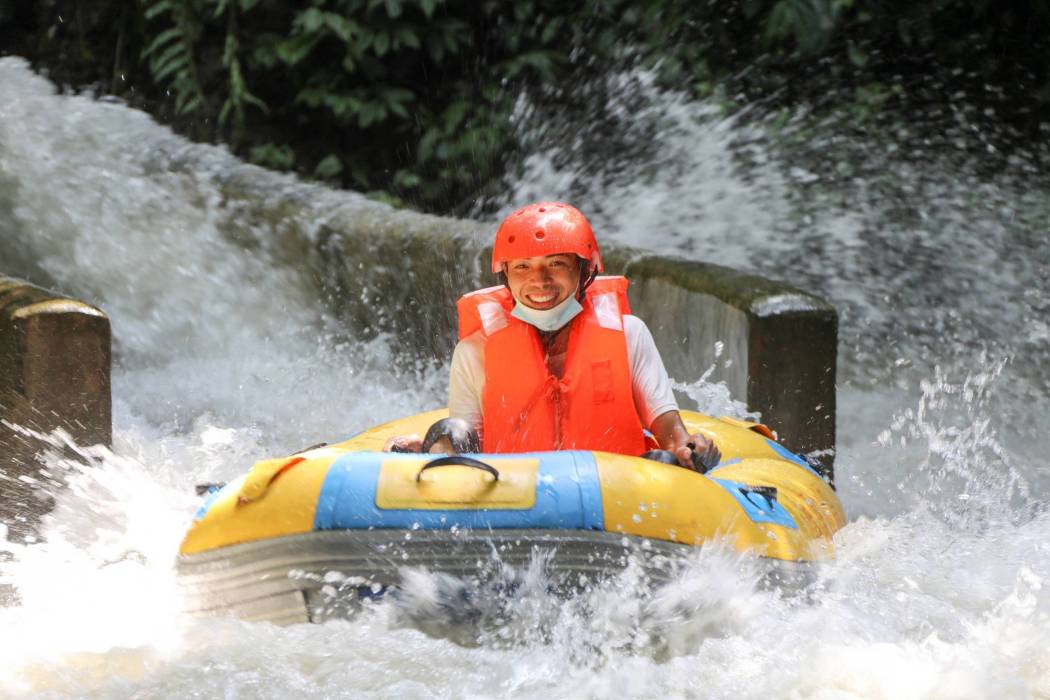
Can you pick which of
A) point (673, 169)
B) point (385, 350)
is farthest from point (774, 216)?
point (385, 350)

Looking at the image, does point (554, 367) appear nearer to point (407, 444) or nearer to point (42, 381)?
point (407, 444)

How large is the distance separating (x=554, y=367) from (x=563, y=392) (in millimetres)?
116

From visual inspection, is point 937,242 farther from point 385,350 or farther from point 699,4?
point 385,350

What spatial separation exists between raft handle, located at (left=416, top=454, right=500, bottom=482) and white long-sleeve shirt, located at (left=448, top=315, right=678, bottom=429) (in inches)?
27.9

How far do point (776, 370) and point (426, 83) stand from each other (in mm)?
5035

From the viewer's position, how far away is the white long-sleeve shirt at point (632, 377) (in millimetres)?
3674

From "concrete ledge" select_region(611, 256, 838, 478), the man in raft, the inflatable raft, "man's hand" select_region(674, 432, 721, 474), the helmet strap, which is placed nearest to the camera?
the inflatable raft

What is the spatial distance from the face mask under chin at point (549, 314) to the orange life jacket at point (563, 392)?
0.02 metres

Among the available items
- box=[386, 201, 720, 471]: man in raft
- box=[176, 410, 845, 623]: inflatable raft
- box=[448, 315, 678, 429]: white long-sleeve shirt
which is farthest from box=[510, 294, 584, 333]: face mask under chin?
box=[176, 410, 845, 623]: inflatable raft

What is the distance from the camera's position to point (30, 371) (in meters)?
4.08

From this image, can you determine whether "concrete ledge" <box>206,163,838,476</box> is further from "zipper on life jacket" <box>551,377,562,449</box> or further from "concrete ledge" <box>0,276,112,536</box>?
A: "concrete ledge" <box>0,276,112,536</box>

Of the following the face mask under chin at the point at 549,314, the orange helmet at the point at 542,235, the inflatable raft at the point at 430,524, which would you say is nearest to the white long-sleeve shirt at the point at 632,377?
the face mask under chin at the point at 549,314

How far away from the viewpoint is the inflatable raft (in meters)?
2.95

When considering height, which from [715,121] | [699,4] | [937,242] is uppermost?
[699,4]
